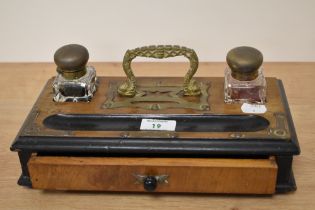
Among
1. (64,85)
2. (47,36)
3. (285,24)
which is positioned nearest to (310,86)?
(285,24)

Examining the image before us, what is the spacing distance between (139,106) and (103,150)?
0.17m

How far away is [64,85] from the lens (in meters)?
1.23

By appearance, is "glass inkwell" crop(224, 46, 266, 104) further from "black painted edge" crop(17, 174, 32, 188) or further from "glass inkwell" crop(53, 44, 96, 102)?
"black painted edge" crop(17, 174, 32, 188)

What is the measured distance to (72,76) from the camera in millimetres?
1233

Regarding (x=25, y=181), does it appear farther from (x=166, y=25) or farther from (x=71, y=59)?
(x=166, y=25)

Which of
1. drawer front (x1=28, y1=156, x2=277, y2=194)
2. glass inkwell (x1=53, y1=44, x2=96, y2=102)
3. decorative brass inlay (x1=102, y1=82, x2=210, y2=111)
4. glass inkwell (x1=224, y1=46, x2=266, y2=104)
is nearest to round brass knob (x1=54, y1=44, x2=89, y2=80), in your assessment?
glass inkwell (x1=53, y1=44, x2=96, y2=102)

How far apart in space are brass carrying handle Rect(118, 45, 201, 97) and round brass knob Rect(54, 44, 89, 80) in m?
0.10

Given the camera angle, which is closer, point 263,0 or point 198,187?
point 198,187

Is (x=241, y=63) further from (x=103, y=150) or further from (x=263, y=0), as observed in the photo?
(x=263, y=0)

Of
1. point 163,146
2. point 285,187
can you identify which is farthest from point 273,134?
point 163,146

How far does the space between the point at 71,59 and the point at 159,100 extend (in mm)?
215

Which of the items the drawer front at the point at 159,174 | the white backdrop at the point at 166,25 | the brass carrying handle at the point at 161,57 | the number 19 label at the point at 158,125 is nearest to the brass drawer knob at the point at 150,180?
the drawer front at the point at 159,174

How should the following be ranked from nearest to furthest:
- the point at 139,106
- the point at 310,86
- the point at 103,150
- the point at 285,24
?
the point at 103,150 < the point at 139,106 < the point at 310,86 < the point at 285,24

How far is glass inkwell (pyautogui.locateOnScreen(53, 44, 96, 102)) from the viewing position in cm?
120
